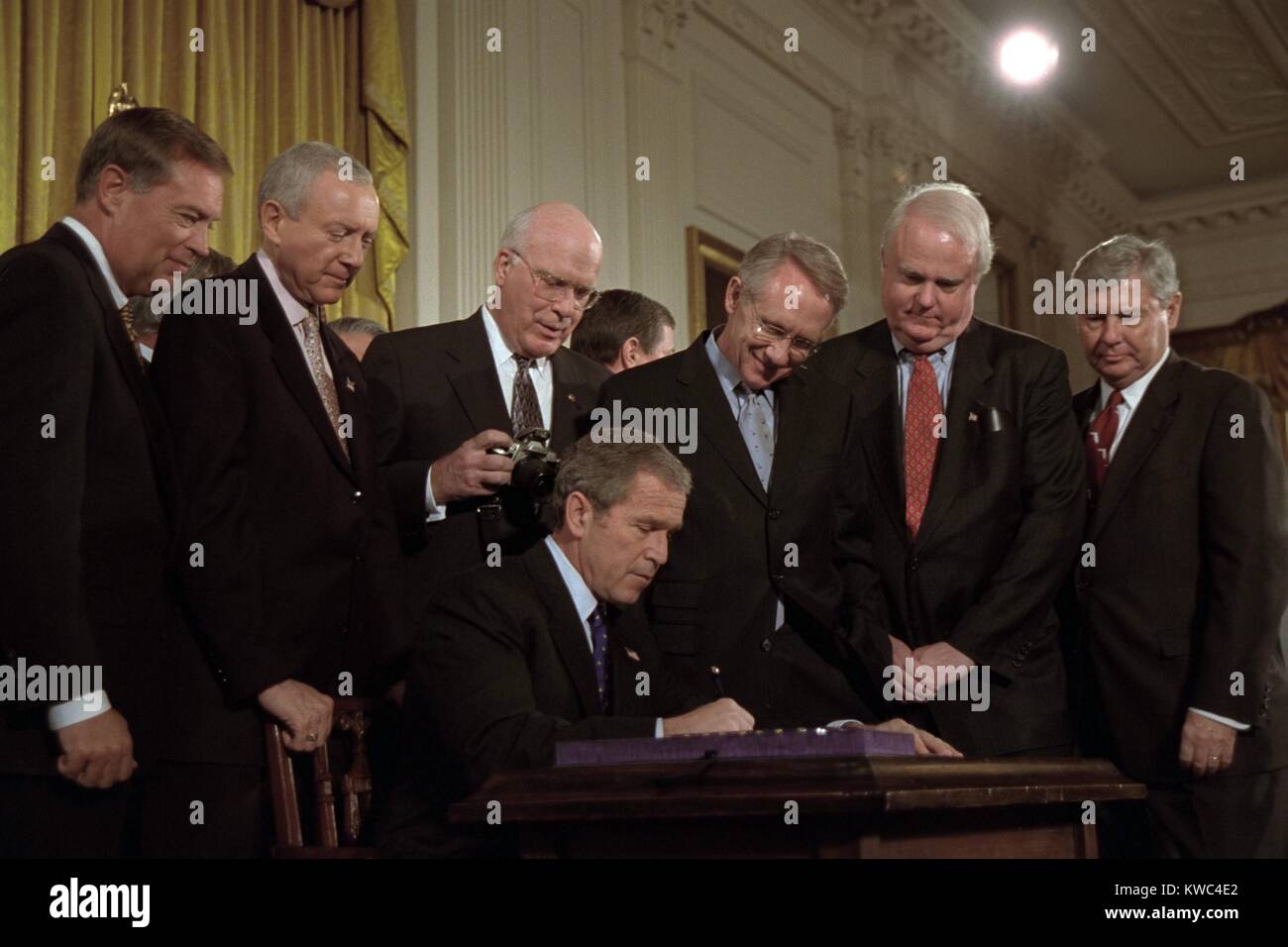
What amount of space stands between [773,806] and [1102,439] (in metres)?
2.15

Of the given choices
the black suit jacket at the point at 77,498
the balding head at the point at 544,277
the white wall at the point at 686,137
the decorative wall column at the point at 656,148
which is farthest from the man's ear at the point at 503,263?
the decorative wall column at the point at 656,148

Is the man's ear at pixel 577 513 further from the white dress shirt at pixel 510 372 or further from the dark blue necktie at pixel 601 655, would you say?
the white dress shirt at pixel 510 372

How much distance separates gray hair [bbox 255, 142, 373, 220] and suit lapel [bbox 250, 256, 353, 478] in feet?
0.67

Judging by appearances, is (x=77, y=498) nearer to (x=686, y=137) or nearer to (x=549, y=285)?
(x=549, y=285)

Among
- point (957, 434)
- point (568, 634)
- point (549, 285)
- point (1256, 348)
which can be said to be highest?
point (1256, 348)

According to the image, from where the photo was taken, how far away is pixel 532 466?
9.87ft

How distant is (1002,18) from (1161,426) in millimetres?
7944

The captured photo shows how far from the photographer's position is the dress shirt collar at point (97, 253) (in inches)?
108

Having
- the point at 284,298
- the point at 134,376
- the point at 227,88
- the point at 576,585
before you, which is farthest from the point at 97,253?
the point at 227,88

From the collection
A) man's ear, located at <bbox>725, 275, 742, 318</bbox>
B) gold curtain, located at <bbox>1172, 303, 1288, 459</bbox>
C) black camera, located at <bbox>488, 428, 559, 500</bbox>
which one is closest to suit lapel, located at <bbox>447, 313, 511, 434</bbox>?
black camera, located at <bbox>488, 428, 559, 500</bbox>

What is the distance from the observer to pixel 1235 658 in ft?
11.2

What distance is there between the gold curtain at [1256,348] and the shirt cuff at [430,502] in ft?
38.3

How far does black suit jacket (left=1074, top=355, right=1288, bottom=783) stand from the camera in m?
3.44

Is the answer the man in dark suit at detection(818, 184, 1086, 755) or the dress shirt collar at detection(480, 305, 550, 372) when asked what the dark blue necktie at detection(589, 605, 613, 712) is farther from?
the dress shirt collar at detection(480, 305, 550, 372)
